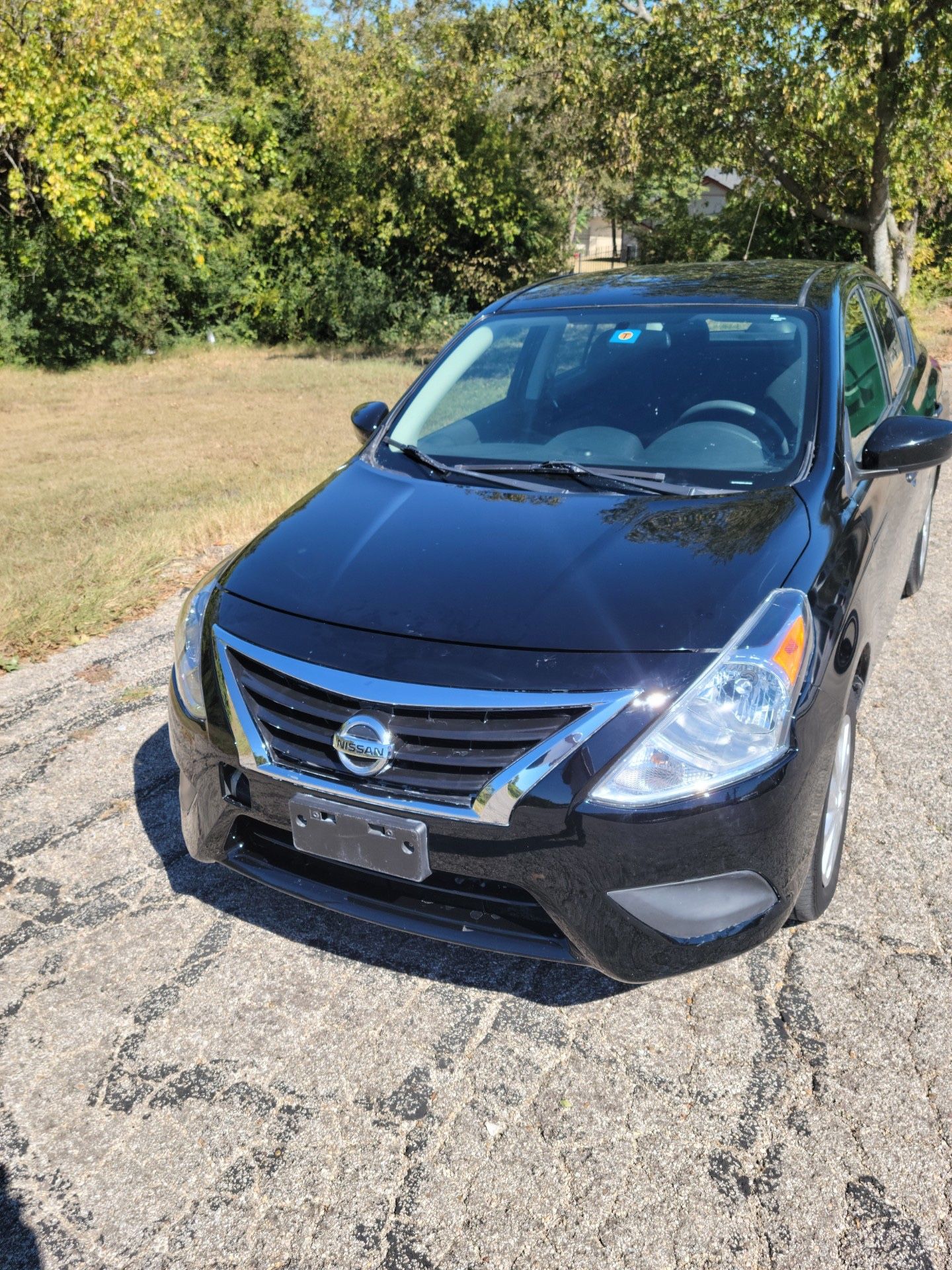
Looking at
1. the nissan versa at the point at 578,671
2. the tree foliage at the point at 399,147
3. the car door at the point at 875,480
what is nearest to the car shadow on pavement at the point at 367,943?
the nissan versa at the point at 578,671

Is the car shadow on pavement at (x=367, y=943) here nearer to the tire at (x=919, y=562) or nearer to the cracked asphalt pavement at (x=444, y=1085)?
the cracked asphalt pavement at (x=444, y=1085)

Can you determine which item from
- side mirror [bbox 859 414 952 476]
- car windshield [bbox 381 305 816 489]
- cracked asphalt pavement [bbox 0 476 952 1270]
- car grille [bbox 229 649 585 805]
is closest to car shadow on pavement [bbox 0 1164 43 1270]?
cracked asphalt pavement [bbox 0 476 952 1270]

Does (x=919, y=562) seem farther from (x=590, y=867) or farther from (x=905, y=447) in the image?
(x=590, y=867)

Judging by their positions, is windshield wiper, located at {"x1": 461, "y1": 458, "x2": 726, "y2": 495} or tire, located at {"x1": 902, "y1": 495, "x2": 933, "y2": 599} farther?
tire, located at {"x1": 902, "y1": 495, "x2": 933, "y2": 599}

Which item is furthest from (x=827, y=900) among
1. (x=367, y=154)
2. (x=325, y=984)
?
(x=367, y=154)

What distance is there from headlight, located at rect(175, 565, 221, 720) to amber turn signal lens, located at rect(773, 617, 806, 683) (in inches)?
58.4

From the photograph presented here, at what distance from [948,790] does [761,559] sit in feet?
5.09

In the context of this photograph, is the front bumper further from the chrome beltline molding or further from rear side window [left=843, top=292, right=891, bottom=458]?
rear side window [left=843, top=292, right=891, bottom=458]

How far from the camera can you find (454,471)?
11.0 ft

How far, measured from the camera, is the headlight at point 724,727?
2178mm

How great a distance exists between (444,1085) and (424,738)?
0.86 metres

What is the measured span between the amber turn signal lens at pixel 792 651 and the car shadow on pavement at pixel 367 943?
3.18ft

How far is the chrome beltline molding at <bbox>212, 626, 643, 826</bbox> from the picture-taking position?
7.18 feet

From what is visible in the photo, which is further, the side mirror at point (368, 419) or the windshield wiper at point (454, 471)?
the side mirror at point (368, 419)
